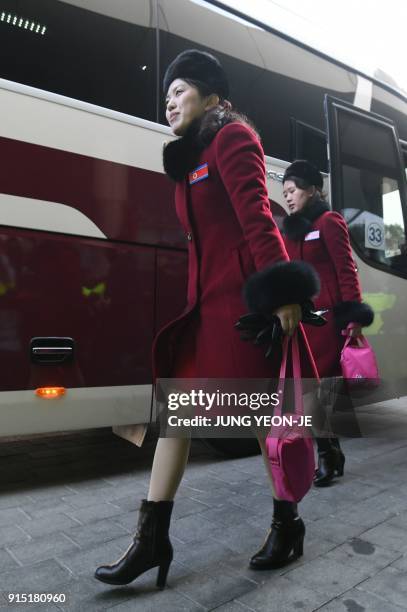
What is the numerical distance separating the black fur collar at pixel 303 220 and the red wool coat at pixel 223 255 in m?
1.39

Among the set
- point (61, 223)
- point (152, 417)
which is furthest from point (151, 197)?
point (152, 417)

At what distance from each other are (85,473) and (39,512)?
0.71 metres

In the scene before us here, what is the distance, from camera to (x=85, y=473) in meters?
3.41

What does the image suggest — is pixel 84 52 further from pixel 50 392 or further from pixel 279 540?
pixel 279 540

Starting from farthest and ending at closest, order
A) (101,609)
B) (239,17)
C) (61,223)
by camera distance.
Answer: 1. (239,17)
2. (61,223)
3. (101,609)

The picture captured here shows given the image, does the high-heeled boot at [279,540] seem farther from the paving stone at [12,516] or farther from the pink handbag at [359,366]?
the paving stone at [12,516]

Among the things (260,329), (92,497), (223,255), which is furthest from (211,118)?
(92,497)

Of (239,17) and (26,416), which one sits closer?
(26,416)

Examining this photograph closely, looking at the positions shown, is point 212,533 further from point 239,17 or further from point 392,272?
point 239,17

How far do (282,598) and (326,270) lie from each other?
1.93 metres

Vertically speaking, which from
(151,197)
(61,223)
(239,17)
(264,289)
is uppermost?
(239,17)

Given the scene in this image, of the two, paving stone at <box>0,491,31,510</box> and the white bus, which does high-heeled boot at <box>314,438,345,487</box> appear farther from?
Answer: paving stone at <box>0,491,31,510</box>

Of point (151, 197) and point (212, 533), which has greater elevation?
point (151, 197)

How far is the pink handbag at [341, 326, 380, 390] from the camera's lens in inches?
114
